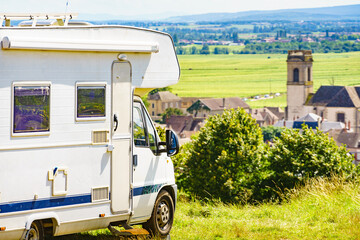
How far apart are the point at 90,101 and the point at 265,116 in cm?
18438

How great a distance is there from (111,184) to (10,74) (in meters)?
1.79

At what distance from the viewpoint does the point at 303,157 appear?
25.5 meters

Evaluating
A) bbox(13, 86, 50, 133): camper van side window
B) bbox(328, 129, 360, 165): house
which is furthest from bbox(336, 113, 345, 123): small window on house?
bbox(13, 86, 50, 133): camper van side window

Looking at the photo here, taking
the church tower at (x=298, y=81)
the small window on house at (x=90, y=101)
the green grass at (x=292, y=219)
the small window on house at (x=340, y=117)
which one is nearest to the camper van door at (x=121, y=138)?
the small window on house at (x=90, y=101)

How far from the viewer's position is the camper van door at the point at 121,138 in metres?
7.78

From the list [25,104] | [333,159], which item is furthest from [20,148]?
[333,159]

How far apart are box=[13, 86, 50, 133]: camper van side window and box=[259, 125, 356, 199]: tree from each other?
16931mm

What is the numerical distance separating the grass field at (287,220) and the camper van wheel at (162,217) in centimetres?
23

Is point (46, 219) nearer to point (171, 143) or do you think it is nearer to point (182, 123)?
point (171, 143)

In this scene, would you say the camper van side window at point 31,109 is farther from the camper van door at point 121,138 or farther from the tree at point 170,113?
the tree at point 170,113

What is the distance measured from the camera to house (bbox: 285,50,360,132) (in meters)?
178

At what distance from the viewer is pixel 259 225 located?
9.86 m

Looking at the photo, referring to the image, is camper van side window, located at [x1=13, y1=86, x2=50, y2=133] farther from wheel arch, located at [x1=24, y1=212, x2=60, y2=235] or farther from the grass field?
the grass field

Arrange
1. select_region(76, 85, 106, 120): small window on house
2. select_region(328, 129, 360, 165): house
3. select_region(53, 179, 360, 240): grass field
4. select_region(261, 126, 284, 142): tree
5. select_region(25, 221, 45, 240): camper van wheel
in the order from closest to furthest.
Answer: select_region(25, 221, 45, 240): camper van wheel < select_region(76, 85, 106, 120): small window on house < select_region(53, 179, 360, 240): grass field < select_region(328, 129, 360, 165): house < select_region(261, 126, 284, 142): tree
